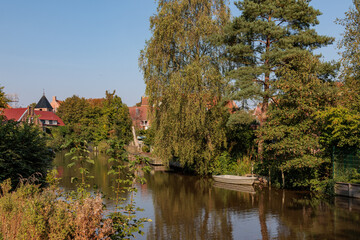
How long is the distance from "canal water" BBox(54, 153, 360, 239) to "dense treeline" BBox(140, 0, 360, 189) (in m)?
2.81

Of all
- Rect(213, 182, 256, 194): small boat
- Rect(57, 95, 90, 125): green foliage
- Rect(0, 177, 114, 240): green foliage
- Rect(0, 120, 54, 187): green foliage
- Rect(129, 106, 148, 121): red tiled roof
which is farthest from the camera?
Rect(57, 95, 90, 125): green foliage

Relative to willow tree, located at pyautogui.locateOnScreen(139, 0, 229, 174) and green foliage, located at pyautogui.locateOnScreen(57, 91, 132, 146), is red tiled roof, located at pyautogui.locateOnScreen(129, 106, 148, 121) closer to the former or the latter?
green foliage, located at pyautogui.locateOnScreen(57, 91, 132, 146)

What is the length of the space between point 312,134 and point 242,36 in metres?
9.27

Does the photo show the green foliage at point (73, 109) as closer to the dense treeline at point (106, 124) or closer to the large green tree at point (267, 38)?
the dense treeline at point (106, 124)

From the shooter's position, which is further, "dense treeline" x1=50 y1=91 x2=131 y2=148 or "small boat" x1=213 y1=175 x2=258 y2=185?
"dense treeline" x1=50 y1=91 x2=131 y2=148

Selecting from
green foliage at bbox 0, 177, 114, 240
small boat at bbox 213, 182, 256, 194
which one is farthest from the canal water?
green foliage at bbox 0, 177, 114, 240

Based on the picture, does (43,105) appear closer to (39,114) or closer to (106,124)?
(106,124)

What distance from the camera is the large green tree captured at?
2241 cm

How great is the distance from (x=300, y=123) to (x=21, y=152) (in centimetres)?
1638

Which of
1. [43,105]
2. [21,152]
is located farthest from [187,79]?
[43,105]

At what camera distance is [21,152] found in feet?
47.2

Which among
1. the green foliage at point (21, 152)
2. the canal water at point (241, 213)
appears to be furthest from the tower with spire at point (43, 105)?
the green foliage at point (21, 152)

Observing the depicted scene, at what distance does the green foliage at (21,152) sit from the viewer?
14147mm

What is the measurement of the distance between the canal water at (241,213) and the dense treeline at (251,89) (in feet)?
9.23
